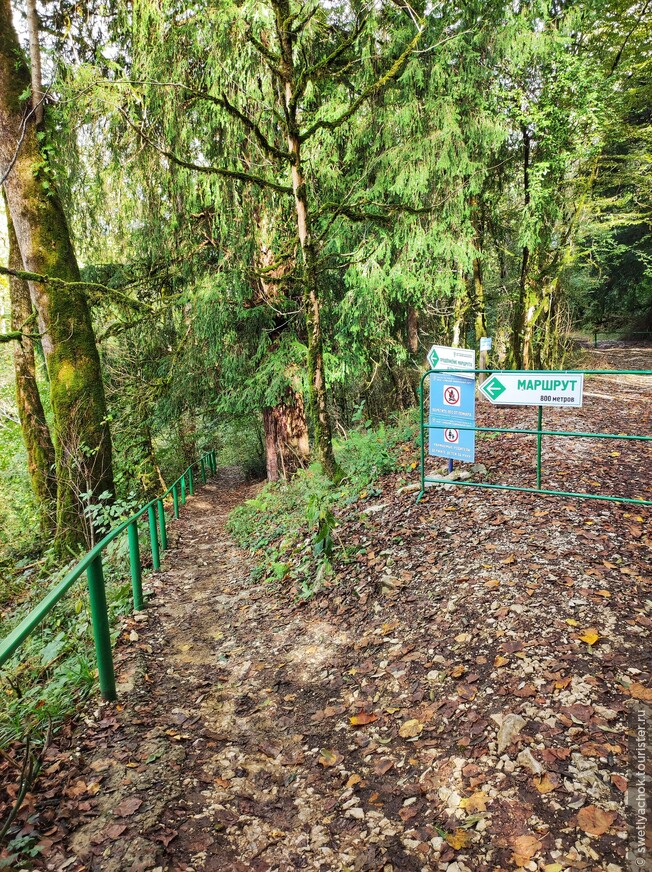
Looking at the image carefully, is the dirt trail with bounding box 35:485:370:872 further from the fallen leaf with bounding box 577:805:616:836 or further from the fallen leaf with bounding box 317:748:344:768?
the fallen leaf with bounding box 577:805:616:836

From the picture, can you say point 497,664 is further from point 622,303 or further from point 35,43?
point 622,303

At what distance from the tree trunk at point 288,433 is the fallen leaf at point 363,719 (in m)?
6.75

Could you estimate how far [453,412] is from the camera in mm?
5934

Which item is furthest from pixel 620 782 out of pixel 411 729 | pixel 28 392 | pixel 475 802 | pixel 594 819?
pixel 28 392

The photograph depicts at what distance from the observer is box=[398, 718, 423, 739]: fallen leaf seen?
10.2ft

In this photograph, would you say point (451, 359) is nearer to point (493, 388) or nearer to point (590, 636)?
point (493, 388)

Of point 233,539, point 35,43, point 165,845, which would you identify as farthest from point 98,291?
point 165,845

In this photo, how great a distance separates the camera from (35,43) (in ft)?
22.3

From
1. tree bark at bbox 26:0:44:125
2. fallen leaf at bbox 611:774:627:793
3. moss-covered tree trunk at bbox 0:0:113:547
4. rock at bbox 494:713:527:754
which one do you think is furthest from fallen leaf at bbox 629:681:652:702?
tree bark at bbox 26:0:44:125

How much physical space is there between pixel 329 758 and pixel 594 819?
5.07ft

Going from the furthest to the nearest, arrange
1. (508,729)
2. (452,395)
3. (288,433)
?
1. (288,433)
2. (452,395)
3. (508,729)

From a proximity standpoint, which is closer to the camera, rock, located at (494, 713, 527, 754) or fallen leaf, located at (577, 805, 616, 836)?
fallen leaf, located at (577, 805, 616, 836)

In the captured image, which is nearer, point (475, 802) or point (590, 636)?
point (475, 802)

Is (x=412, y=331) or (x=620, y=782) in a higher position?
(x=412, y=331)
